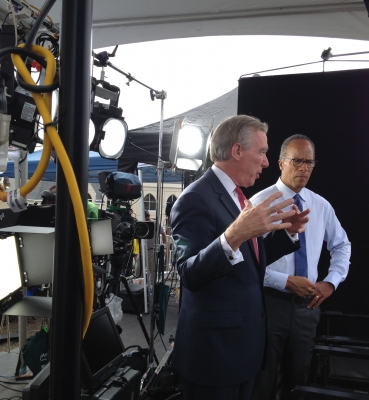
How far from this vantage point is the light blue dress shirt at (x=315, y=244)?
1902 millimetres

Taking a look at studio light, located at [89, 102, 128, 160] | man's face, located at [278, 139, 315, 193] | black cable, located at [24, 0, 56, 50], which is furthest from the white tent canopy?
black cable, located at [24, 0, 56, 50]

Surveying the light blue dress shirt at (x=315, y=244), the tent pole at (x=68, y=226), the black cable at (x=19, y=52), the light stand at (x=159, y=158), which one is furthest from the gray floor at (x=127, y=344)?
the black cable at (x=19, y=52)

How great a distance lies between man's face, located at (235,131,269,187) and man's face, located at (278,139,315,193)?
2.36ft

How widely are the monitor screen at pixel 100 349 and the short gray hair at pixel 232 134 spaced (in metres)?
0.83

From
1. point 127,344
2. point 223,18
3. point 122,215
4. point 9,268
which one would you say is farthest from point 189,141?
point 127,344

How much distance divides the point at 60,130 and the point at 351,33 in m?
2.04

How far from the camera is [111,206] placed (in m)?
2.91

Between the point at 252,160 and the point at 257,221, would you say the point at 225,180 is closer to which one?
the point at 252,160

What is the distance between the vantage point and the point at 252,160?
1319mm

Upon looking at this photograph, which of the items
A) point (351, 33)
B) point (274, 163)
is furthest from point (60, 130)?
point (274, 163)

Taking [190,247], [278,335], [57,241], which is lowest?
[278,335]

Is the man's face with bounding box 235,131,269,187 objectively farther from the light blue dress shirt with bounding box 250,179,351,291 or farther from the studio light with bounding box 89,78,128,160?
the studio light with bounding box 89,78,128,160

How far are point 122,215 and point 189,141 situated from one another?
2.52ft

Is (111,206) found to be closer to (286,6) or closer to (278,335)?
(278,335)
